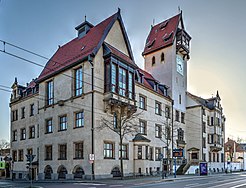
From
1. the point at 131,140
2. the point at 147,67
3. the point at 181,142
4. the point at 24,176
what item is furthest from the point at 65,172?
the point at 147,67

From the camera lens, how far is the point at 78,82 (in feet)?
120

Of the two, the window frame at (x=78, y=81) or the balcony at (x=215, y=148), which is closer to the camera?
the window frame at (x=78, y=81)

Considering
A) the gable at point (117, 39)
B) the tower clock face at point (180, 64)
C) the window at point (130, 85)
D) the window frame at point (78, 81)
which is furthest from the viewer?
the tower clock face at point (180, 64)

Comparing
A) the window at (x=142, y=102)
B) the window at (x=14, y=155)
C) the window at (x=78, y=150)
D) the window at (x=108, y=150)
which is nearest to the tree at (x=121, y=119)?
the window at (x=108, y=150)

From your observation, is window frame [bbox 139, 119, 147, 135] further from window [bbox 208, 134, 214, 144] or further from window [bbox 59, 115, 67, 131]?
window [bbox 208, 134, 214, 144]

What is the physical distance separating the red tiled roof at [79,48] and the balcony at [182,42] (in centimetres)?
1959

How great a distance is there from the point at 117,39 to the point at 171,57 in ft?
56.4

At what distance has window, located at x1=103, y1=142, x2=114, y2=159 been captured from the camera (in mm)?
34422

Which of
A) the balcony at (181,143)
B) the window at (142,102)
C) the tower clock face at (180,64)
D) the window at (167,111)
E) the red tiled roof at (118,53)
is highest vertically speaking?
the tower clock face at (180,64)

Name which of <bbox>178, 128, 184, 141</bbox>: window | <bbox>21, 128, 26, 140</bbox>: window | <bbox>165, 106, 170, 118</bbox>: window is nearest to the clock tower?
<bbox>165, 106, 170, 118</bbox>: window

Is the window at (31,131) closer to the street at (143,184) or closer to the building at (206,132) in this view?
the street at (143,184)

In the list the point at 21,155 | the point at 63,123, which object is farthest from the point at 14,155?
the point at 63,123

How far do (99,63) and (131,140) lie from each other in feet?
36.4

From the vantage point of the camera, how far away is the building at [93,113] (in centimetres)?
3422
